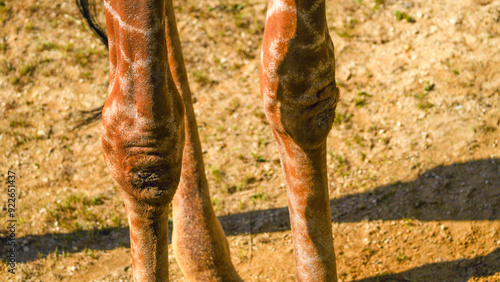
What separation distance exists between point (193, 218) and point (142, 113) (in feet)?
3.18

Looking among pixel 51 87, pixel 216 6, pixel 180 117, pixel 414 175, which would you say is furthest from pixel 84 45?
pixel 180 117

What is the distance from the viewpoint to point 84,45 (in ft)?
16.8

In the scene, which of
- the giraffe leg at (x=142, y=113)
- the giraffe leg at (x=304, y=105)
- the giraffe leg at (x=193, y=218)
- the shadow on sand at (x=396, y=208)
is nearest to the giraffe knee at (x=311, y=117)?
the giraffe leg at (x=304, y=105)

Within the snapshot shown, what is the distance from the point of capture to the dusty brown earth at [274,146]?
122 inches

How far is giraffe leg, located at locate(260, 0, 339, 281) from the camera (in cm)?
187

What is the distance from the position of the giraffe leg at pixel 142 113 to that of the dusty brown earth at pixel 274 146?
49.9 inches

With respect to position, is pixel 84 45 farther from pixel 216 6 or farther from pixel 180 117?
pixel 180 117

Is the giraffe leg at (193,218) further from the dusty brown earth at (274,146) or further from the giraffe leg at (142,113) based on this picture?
the giraffe leg at (142,113)

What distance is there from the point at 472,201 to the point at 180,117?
1.98m

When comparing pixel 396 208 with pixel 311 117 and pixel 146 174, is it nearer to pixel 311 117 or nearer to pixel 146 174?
pixel 311 117

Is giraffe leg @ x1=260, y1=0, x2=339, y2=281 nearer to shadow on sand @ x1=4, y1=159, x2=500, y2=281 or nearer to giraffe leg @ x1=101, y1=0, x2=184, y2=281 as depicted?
giraffe leg @ x1=101, y1=0, x2=184, y2=281

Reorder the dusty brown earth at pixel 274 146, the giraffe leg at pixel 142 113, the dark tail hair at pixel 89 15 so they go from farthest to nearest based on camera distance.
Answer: the dusty brown earth at pixel 274 146 < the dark tail hair at pixel 89 15 < the giraffe leg at pixel 142 113

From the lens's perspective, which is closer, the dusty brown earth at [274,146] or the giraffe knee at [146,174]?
the giraffe knee at [146,174]

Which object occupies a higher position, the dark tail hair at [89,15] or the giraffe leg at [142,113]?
the dark tail hair at [89,15]
